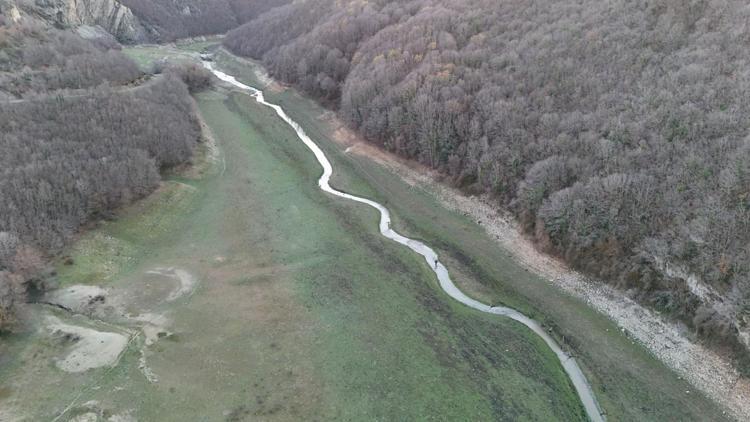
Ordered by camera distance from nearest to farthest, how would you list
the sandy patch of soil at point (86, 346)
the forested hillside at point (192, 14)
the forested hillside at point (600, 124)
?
the sandy patch of soil at point (86, 346), the forested hillside at point (600, 124), the forested hillside at point (192, 14)

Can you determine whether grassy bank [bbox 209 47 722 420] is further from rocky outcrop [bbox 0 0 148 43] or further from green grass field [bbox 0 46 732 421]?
rocky outcrop [bbox 0 0 148 43]

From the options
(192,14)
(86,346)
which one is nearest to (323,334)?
(86,346)

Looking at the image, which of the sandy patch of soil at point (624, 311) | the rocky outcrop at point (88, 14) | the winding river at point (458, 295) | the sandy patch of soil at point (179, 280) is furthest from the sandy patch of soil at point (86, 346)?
the rocky outcrop at point (88, 14)

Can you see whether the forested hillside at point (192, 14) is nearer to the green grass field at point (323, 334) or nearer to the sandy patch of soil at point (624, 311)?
the green grass field at point (323, 334)

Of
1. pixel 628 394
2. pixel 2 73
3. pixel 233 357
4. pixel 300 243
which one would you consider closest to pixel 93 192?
pixel 300 243

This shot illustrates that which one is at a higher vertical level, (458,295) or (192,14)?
(192,14)

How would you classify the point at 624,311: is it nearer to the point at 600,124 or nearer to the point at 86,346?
the point at 600,124

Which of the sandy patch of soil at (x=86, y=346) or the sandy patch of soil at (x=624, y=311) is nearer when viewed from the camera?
the sandy patch of soil at (x=86, y=346)
